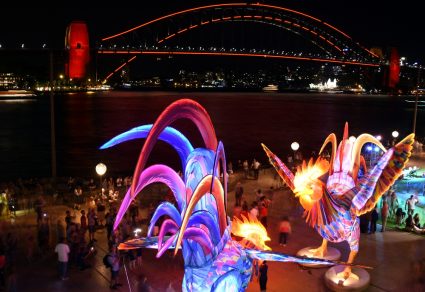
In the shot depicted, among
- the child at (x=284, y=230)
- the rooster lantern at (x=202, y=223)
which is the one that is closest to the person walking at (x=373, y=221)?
the child at (x=284, y=230)

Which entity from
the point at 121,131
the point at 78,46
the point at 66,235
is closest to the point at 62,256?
the point at 66,235

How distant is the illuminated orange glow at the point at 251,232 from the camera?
22.4 feet

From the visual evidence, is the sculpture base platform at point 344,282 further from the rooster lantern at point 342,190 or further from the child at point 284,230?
the child at point 284,230

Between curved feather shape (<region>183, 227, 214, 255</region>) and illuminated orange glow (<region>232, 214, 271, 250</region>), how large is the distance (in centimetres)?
118

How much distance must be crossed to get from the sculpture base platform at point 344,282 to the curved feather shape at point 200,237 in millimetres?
3402

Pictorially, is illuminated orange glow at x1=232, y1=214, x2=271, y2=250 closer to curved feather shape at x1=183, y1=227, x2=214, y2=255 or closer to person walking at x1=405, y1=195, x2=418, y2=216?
curved feather shape at x1=183, y1=227, x2=214, y2=255

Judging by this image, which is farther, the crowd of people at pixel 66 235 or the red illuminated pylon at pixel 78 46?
the red illuminated pylon at pixel 78 46

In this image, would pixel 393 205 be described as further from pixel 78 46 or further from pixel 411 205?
pixel 78 46

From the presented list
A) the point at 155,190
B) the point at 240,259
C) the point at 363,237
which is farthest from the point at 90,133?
the point at 240,259

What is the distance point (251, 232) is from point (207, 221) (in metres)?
1.34

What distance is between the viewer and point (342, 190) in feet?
28.7

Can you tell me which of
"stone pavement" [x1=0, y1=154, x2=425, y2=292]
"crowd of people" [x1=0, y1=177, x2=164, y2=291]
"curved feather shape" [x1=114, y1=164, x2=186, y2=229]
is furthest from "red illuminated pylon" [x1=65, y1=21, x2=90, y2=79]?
"curved feather shape" [x1=114, y1=164, x2=186, y2=229]

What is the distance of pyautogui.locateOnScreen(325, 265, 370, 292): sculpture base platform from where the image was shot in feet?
26.7

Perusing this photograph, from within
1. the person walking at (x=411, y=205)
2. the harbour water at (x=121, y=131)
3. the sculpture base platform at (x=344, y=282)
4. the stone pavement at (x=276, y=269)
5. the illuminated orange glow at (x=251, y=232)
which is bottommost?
the harbour water at (x=121, y=131)
